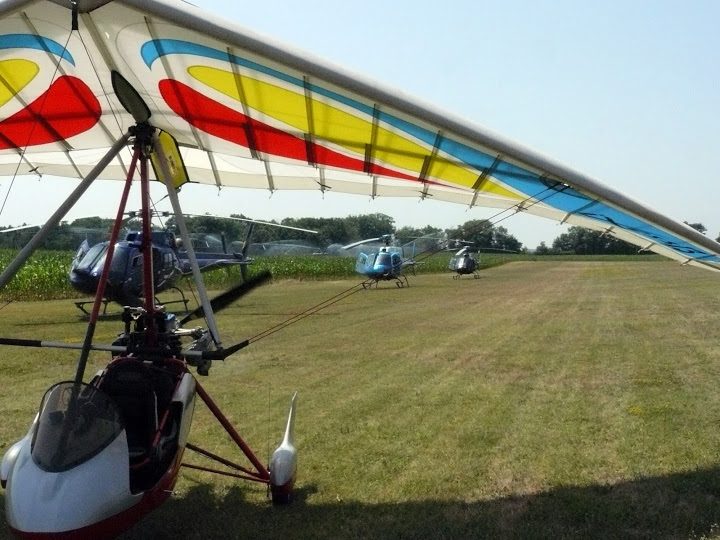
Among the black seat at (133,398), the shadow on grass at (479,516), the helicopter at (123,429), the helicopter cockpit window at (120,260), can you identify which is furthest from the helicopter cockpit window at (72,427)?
the helicopter cockpit window at (120,260)

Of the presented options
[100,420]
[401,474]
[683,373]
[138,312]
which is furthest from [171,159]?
[683,373]

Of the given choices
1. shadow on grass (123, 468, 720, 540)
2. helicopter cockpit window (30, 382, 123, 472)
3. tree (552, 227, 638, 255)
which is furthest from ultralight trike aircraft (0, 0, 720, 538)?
tree (552, 227, 638, 255)

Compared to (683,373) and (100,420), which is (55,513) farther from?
(683,373)

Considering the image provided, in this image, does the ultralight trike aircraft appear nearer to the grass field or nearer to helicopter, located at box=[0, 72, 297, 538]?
helicopter, located at box=[0, 72, 297, 538]

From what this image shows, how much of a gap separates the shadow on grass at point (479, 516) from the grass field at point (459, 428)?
0.5 inches

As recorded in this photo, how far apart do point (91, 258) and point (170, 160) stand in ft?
33.0

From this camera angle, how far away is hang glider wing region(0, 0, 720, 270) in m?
3.45

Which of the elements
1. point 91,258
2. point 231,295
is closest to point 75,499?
point 231,295

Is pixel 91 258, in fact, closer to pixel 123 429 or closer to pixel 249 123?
pixel 249 123

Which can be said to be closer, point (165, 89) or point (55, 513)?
point (55, 513)

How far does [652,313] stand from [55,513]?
14.4 meters

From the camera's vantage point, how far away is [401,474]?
5062 mm

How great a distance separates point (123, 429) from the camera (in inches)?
137

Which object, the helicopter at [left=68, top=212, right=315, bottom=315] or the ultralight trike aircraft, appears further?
the helicopter at [left=68, top=212, right=315, bottom=315]
